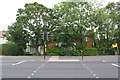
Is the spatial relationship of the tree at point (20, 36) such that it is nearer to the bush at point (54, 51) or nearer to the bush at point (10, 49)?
the bush at point (10, 49)

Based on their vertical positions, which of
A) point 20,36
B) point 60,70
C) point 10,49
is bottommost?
point 60,70

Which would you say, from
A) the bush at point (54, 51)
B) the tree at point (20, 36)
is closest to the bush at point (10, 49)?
the tree at point (20, 36)

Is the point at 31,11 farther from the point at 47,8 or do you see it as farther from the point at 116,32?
the point at 116,32

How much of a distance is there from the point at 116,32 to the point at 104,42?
3.55 metres

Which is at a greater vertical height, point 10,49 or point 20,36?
point 20,36

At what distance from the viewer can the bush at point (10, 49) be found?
7000cm

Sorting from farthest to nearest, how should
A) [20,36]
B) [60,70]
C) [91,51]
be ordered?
[20,36] < [91,51] < [60,70]

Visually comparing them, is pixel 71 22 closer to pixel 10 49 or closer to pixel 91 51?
pixel 91 51

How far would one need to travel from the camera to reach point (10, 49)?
7050 cm

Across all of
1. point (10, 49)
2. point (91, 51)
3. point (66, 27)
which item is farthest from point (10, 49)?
point (91, 51)

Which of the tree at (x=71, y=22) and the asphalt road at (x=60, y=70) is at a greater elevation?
the tree at (x=71, y=22)

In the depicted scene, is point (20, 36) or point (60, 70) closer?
point (60, 70)

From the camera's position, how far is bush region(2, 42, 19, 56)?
70000mm

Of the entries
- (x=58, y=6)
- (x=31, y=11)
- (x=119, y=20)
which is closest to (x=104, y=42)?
(x=119, y=20)
